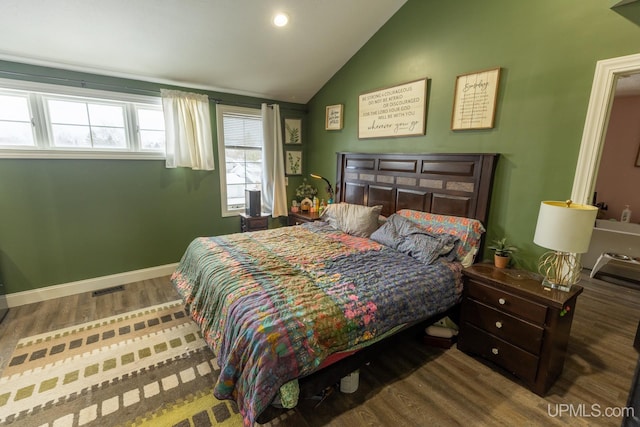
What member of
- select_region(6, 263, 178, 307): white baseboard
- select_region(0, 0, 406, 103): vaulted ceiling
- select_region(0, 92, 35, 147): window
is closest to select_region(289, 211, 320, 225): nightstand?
select_region(6, 263, 178, 307): white baseboard

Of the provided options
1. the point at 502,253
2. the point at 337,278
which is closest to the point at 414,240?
the point at 502,253

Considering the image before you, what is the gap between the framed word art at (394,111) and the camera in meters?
2.84

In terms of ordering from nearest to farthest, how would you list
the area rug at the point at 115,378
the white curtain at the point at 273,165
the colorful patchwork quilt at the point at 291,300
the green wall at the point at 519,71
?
the colorful patchwork quilt at the point at 291,300
the area rug at the point at 115,378
the green wall at the point at 519,71
the white curtain at the point at 273,165

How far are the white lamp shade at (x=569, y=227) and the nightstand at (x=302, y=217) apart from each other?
8.08 ft

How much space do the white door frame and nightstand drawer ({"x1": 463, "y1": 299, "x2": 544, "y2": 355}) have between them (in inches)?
37.8

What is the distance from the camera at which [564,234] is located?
65.8 inches

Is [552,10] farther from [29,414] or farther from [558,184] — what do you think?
[29,414]

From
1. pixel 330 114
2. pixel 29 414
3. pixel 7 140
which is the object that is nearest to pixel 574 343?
pixel 330 114

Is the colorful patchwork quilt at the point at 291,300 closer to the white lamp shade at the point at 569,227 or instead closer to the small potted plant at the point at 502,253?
the small potted plant at the point at 502,253

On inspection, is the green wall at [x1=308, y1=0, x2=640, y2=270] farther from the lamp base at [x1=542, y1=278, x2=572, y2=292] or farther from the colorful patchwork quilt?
the colorful patchwork quilt

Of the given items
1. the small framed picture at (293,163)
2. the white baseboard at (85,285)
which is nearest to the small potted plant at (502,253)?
the small framed picture at (293,163)

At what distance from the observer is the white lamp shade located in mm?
1631

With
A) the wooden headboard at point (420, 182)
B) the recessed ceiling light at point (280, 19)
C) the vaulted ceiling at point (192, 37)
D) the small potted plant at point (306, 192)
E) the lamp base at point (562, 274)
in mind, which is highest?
the recessed ceiling light at point (280, 19)

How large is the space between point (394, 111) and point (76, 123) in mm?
3399
